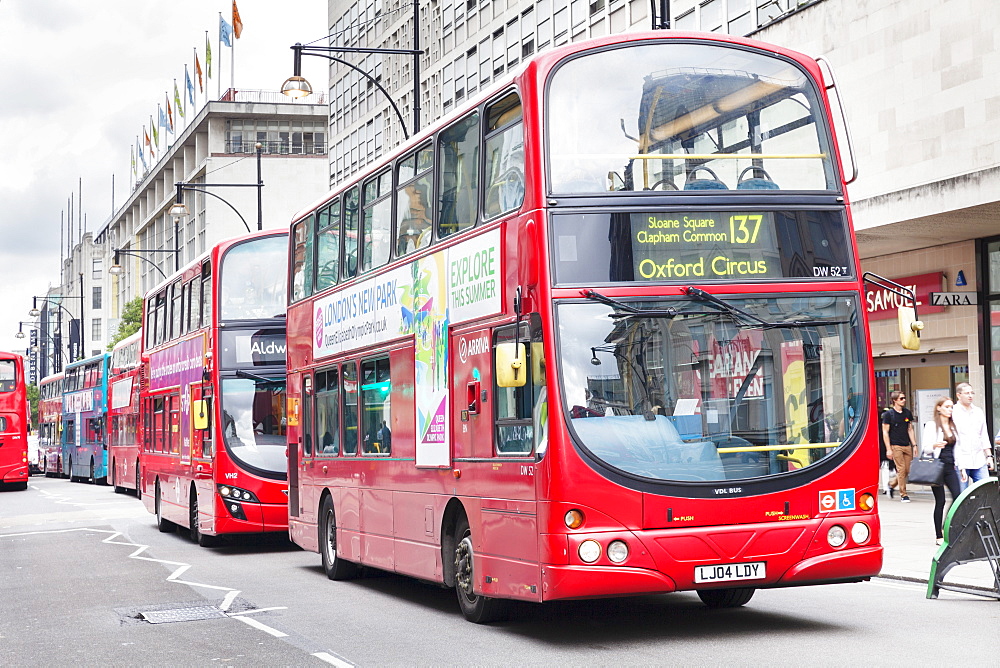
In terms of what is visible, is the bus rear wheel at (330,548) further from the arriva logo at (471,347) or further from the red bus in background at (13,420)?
the red bus in background at (13,420)

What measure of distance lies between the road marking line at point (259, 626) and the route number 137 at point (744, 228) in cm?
449

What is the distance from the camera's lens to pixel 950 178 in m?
21.2

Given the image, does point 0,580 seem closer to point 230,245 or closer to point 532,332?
point 230,245

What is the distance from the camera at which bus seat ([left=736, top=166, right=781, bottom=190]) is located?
10000 mm

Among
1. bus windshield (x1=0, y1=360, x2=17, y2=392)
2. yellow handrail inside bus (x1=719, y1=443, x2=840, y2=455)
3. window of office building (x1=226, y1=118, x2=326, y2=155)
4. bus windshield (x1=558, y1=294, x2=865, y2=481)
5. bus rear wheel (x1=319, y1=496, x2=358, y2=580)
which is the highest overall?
window of office building (x1=226, y1=118, x2=326, y2=155)

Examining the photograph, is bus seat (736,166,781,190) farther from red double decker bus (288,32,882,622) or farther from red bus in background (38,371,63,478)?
red bus in background (38,371,63,478)

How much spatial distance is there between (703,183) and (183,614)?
19.7ft

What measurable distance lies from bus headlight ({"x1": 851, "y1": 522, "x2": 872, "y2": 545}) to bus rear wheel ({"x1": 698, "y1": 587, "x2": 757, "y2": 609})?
6.46ft

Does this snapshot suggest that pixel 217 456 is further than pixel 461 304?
Yes

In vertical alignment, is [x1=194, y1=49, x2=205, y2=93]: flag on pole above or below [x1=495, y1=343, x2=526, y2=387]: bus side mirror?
above

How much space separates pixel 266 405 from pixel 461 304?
875 cm

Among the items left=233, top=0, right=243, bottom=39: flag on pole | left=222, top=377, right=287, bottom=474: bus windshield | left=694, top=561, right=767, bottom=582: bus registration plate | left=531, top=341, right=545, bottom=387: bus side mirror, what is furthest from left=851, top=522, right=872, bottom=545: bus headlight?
left=233, top=0, right=243, bottom=39: flag on pole

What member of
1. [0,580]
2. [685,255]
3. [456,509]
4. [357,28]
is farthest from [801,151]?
[357,28]

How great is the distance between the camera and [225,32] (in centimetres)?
7031
